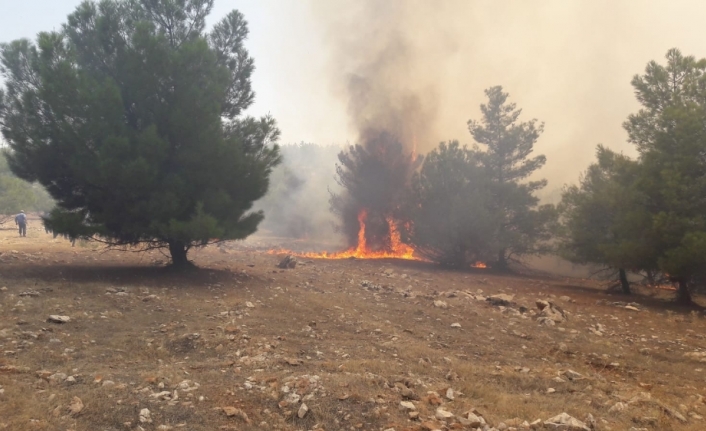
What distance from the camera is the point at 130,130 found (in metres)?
13.1

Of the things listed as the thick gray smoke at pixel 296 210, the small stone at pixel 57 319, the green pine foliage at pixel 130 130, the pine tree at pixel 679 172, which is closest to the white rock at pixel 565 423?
the small stone at pixel 57 319

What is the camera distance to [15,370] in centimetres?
607

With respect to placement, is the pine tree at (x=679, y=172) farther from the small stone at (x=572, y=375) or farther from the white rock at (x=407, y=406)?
the white rock at (x=407, y=406)

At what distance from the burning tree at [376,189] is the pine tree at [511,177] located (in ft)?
19.6

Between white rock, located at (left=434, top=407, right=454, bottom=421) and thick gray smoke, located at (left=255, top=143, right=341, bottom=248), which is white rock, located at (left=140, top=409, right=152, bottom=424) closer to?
white rock, located at (left=434, top=407, right=454, bottom=421)

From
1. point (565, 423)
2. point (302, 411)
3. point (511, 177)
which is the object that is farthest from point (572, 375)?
point (511, 177)

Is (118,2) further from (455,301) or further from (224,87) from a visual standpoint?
(455,301)

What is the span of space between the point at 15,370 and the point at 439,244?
2197 centimetres

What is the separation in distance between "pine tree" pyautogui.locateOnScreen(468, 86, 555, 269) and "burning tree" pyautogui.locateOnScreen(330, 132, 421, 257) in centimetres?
596

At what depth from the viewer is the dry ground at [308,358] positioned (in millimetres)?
5289

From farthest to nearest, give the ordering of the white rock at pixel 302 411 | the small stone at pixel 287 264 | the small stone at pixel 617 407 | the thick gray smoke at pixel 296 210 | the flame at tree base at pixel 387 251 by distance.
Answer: the thick gray smoke at pixel 296 210 < the flame at tree base at pixel 387 251 < the small stone at pixel 287 264 < the small stone at pixel 617 407 < the white rock at pixel 302 411

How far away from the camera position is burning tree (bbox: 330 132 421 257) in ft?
100

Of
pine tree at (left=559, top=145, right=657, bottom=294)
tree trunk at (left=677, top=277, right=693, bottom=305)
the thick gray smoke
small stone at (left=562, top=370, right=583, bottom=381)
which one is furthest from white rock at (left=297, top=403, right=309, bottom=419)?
the thick gray smoke

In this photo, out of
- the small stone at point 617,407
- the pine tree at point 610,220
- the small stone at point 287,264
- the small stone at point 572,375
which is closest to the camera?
the small stone at point 617,407
